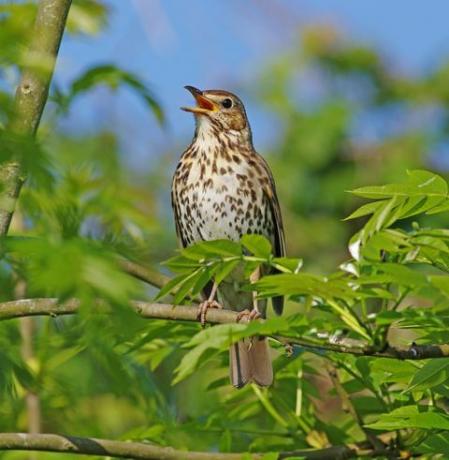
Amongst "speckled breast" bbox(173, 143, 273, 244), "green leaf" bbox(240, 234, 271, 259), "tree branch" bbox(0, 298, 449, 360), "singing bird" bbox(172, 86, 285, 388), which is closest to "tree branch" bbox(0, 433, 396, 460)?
"tree branch" bbox(0, 298, 449, 360)

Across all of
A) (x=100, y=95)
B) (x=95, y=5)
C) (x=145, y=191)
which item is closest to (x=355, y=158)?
(x=145, y=191)

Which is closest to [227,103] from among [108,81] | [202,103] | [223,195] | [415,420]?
[202,103]

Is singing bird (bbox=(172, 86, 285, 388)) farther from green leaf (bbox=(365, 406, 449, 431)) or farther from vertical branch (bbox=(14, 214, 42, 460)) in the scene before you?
green leaf (bbox=(365, 406, 449, 431))

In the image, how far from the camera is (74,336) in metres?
2.87

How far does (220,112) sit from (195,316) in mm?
2743

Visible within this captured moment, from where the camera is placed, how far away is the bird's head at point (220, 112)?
17.2ft

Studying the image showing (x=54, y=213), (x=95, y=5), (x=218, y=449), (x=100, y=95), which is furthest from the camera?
(x=100, y=95)

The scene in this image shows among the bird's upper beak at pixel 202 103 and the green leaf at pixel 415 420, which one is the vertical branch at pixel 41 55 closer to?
the green leaf at pixel 415 420

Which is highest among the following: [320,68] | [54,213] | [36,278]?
[320,68]

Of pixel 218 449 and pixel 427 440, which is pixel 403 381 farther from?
pixel 218 449

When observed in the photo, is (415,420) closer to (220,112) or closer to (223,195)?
(223,195)

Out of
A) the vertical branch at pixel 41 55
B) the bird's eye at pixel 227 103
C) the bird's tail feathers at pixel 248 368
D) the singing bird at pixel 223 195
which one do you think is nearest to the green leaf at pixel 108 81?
the vertical branch at pixel 41 55

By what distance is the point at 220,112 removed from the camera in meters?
5.38

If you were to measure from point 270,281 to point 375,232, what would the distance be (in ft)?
0.79
